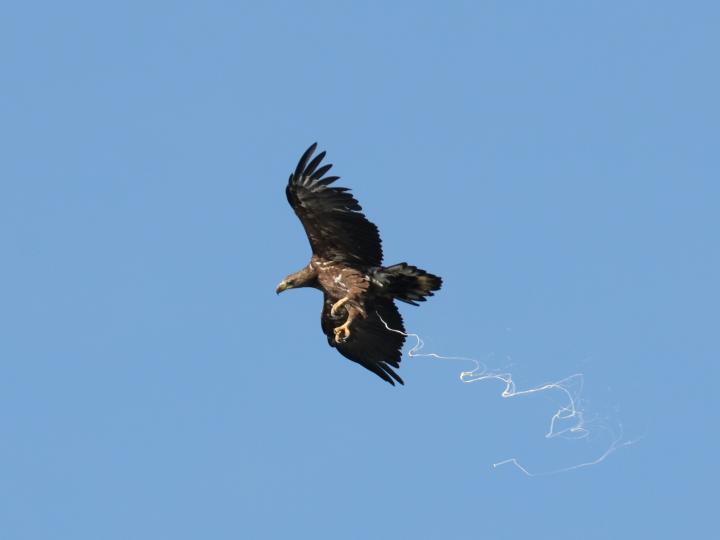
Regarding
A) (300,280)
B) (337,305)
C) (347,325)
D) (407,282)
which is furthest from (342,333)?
(407,282)

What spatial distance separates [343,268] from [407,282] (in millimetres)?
1200

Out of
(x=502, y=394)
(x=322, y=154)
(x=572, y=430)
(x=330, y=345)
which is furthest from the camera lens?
(x=330, y=345)

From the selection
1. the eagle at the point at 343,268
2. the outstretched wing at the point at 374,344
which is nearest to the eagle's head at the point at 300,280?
the eagle at the point at 343,268

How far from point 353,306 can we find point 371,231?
1.38 metres

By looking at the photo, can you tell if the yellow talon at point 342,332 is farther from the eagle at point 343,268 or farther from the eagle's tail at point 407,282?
the eagle's tail at point 407,282

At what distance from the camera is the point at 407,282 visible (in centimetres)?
1672

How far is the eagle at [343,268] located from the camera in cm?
1662

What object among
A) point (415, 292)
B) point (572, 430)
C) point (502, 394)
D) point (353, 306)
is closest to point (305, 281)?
point (353, 306)

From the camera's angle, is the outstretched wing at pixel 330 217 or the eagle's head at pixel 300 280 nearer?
the outstretched wing at pixel 330 217

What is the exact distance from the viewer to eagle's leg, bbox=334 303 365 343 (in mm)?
17281

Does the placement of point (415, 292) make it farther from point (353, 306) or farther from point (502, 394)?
point (502, 394)

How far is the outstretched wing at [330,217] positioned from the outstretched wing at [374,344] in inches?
54.8

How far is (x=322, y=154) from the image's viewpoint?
16.6 meters

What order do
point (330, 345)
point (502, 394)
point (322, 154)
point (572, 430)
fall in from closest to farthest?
point (572, 430) → point (502, 394) → point (322, 154) → point (330, 345)
